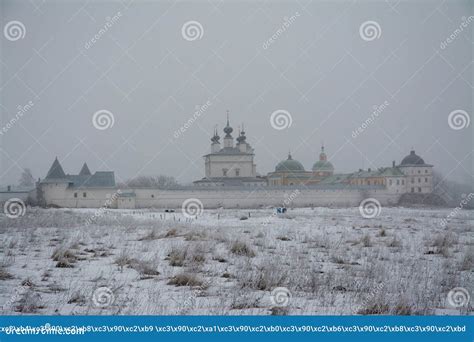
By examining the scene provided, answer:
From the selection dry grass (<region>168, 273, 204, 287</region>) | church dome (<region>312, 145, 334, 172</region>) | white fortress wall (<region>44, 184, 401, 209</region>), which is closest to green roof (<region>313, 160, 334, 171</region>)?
church dome (<region>312, 145, 334, 172</region>)

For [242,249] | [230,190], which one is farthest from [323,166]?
[242,249]

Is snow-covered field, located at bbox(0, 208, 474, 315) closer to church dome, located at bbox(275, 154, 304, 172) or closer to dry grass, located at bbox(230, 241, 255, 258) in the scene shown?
dry grass, located at bbox(230, 241, 255, 258)

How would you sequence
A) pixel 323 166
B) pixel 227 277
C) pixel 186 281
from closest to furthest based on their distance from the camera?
1. pixel 186 281
2. pixel 227 277
3. pixel 323 166

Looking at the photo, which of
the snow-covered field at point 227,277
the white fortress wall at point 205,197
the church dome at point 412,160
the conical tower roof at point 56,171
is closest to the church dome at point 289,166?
the church dome at point 412,160

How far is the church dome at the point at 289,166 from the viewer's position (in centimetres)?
4343

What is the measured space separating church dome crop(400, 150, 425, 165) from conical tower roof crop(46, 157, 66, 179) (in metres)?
26.1

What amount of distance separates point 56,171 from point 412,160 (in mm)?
26954

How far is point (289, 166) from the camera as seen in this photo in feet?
143

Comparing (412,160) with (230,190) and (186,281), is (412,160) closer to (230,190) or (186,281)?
(230,190)

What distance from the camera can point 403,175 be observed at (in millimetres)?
34625

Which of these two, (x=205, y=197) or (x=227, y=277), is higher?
(x=205, y=197)

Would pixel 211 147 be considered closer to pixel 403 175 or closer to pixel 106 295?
pixel 403 175

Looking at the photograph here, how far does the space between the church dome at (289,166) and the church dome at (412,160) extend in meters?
10.5

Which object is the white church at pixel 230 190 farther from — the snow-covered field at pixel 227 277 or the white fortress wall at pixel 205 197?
the snow-covered field at pixel 227 277
